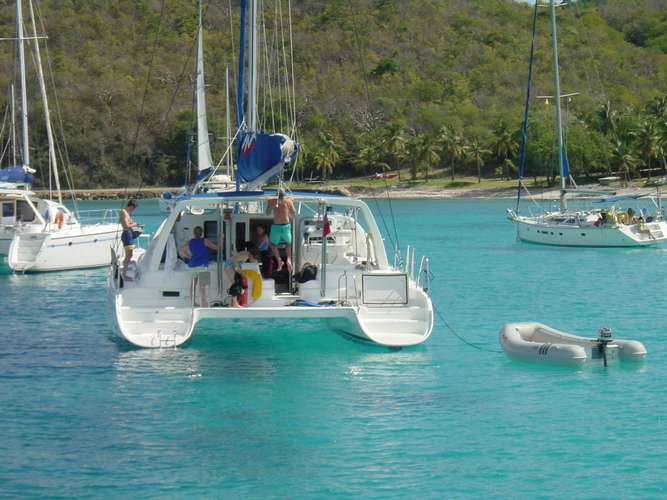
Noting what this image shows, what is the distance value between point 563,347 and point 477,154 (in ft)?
276

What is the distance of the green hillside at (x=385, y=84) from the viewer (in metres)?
100

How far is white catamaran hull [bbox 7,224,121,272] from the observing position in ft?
106

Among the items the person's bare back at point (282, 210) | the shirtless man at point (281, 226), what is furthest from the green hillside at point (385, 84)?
the person's bare back at point (282, 210)

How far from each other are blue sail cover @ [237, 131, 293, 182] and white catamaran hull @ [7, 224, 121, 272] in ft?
45.4

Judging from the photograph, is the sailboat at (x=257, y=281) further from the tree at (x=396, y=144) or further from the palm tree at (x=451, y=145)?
the tree at (x=396, y=144)

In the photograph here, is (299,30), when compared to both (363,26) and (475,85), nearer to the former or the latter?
(363,26)

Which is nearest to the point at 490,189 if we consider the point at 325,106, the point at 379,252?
the point at 325,106

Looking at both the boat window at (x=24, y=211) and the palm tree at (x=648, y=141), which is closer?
the boat window at (x=24, y=211)

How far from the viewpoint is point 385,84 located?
134 m

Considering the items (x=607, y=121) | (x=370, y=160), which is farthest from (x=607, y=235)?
(x=370, y=160)

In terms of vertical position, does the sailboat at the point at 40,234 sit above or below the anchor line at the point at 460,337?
above

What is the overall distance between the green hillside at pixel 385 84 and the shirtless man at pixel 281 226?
7326 centimetres

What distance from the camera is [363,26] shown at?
148500 millimetres

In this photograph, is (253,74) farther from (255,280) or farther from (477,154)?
(477,154)
